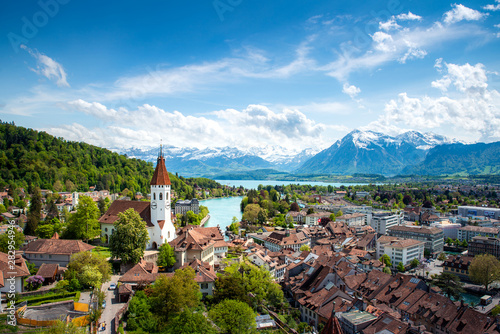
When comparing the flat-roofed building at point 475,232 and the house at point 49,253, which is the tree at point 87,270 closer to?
the house at point 49,253

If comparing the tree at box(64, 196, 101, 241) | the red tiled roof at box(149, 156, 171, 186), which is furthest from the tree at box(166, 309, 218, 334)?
the tree at box(64, 196, 101, 241)

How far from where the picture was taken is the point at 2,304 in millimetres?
17688

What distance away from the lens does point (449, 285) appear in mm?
32438

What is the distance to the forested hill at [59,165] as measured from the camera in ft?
201

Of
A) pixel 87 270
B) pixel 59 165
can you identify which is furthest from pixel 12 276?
pixel 59 165

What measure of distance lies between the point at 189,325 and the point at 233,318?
2.69 meters

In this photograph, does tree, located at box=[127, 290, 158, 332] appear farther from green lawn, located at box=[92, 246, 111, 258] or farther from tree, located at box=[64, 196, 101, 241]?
tree, located at box=[64, 196, 101, 241]

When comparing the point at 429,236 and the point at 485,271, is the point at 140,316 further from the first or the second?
the point at 429,236

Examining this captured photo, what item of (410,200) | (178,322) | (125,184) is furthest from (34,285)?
(410,200)

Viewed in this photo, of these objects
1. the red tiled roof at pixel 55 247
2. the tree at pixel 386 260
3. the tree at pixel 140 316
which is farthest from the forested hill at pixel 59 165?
the tree at pixel 386 260

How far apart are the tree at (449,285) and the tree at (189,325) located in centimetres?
2446

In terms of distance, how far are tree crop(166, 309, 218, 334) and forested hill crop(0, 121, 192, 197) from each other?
51.7 metres

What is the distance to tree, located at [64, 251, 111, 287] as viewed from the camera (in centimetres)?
2020

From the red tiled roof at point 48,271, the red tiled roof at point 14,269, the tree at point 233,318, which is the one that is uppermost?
the red tiled roof at point 14,269
